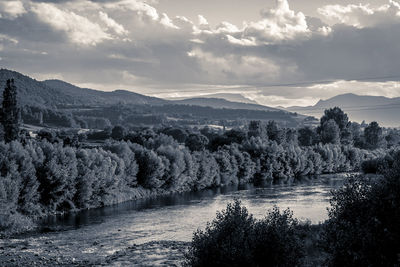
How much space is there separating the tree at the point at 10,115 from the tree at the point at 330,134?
124848 millimetres

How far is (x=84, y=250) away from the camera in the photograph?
42.3 m

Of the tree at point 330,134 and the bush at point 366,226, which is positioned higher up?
the tree at point 330,134

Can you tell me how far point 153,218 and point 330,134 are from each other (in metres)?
134

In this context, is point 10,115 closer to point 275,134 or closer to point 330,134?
point 275,134

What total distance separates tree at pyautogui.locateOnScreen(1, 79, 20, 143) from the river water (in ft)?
82.3

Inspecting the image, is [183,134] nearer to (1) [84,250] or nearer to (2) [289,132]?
(2) [289,132]

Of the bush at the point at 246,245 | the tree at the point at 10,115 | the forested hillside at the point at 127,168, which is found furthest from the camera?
the tree at the point at 10,115

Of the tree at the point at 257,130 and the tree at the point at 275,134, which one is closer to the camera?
the tree at the point at 257,130

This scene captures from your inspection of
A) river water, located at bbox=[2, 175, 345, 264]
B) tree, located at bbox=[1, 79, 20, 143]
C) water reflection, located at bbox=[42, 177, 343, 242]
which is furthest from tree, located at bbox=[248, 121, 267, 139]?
tree, located at bbox=[1, 79, 20, 143]

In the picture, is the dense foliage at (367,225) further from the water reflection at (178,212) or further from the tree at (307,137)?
the tree at (307,137)

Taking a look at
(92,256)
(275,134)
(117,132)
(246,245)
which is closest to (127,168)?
(92,256)

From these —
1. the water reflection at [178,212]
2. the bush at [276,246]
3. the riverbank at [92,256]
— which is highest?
the bush at [276,246]

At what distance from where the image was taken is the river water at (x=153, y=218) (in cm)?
4519

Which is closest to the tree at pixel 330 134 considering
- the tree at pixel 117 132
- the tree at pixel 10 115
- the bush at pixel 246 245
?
the tree at pixel 117 132
